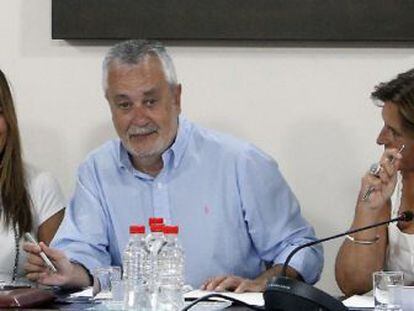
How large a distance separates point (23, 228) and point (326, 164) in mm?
1051

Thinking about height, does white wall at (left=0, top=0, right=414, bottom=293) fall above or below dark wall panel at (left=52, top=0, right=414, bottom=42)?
below

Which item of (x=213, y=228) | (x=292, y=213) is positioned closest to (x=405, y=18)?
(x=292, y=213)

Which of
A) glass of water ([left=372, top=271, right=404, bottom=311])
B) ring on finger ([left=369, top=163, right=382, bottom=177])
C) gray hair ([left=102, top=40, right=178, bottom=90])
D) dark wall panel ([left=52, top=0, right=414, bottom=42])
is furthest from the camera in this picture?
dark wall panel ([left=52, top=0, right=414, bottom=42])

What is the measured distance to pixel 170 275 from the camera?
1.99 meters

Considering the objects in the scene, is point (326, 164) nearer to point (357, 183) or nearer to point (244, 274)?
point (357, 183)

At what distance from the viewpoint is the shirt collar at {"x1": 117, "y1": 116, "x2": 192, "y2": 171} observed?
2.64 meters

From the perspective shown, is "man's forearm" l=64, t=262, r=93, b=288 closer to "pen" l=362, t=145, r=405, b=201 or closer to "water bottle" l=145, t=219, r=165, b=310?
"water bottle" l=145, t=219, r=165, b=310

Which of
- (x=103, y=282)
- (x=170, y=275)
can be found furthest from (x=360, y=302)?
(x=103, y=282)

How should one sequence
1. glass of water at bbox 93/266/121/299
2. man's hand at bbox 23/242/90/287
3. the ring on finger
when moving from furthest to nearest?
the ring on finger < man's hand at bbox 23/242/90/287 < glass of water at bbox 93/266/121/299

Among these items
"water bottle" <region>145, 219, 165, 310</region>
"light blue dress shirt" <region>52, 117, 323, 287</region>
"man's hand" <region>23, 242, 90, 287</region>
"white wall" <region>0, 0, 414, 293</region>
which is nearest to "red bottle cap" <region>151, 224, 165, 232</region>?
"water bottle" <region>145, 219, 165, 310</region>

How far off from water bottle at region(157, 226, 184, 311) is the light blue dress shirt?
0.54 m

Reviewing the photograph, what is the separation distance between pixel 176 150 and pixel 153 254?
642mm

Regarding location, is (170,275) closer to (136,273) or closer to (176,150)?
(136,273)

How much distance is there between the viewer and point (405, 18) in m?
2.94
